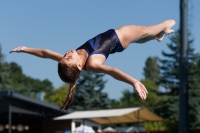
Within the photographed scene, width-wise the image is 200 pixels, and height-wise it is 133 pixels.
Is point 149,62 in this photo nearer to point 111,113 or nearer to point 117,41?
point 111,113

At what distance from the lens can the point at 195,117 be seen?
39.3 meters

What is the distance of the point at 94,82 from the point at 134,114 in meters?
24.3

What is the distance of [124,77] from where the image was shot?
5.57 m

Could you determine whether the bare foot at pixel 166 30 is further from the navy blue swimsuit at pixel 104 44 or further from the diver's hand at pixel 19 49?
the diver's hand at pixel 19 49

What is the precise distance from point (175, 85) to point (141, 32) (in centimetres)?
3960

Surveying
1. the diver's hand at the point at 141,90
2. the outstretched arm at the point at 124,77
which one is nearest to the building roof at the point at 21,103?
the outstretched arm at the point at 124,77

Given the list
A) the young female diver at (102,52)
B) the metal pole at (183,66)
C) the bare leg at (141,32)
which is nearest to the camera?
the young female diver at (102,52)

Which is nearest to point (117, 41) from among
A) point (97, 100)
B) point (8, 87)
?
point (97, 100)

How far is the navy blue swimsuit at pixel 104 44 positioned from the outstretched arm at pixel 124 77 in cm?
36

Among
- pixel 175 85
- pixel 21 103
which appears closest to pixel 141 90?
pixel 21 103

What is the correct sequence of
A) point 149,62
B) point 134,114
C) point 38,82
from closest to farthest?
1. point 134,114
2. point 38,82
3. point 149,62

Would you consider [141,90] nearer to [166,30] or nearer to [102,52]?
[102,52]

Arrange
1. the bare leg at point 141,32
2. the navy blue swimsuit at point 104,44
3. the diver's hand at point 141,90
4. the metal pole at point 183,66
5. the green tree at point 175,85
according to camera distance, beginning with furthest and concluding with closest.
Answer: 1. the green tree at point 175,85
2. the metal pole at point 183,66
3. the bare leg at point 141,32
4. the navy blue swimsuit at point 104,44
5. the diver's hand at point 141,90

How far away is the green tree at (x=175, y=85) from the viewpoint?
129ft
